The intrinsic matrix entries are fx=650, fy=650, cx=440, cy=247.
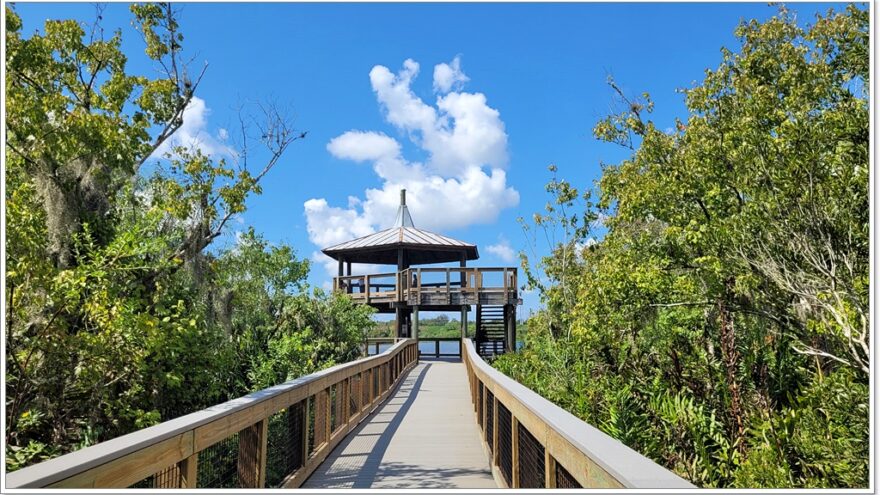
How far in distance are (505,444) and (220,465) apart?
204 cm

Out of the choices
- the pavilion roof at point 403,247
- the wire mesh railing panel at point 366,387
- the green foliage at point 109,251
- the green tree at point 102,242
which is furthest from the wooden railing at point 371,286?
the wire mesh railing panel at point 366,387

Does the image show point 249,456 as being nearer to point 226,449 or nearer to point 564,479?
point 226,449

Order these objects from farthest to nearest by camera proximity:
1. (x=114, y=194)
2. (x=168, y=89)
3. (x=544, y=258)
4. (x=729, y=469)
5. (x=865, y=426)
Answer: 1. (x=544, y=258)
2. (x=168, y=89)
3. (x=114, y=194)
4. (x=729, y=469)
5. (x=865, y=426)

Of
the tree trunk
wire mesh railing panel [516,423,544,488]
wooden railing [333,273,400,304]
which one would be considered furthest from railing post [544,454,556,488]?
wooden railing [333,273,400,304]

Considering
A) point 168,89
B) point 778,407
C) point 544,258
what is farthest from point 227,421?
point 544,258

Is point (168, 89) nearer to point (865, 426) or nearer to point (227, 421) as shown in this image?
point (227, 421)

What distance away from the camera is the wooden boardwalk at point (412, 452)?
16.2ft

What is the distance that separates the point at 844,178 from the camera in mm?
6426

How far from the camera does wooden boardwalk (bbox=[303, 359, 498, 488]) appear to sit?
4934 mm

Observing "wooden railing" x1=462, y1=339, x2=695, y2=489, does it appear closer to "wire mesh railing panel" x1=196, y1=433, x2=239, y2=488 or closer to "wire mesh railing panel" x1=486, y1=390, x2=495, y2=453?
"wire mesh railing panel" x1=486, y1=390, x2=495, y2=453

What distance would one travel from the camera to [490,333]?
25609mm

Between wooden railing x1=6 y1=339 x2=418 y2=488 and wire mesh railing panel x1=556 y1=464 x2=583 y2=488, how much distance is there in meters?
1.57

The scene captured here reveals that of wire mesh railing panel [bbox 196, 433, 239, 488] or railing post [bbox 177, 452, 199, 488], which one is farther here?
wire mesh railing panel [bbox 196, 433, 239, 488]

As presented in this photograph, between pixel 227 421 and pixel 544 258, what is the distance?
51.5 feet
